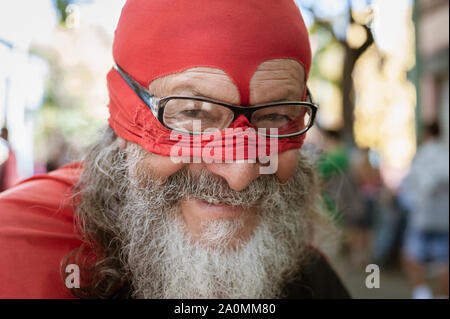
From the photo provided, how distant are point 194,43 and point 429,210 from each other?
16.4 ft

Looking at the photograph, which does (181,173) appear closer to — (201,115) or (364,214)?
(201,115)

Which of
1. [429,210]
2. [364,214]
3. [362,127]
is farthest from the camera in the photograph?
[362,127]

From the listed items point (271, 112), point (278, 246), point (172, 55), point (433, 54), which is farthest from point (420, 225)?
point (433, 54)

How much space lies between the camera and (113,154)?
6.64 ft

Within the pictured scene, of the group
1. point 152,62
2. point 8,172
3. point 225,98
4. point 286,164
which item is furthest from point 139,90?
point 8,172

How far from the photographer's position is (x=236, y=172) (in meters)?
1.66

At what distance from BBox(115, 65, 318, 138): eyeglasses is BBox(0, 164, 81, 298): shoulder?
0.62 metres

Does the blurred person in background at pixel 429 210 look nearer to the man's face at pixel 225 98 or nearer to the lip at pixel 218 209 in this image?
the man's face at pixel 225 98

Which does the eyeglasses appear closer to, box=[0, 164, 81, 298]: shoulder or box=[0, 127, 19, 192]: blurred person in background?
box=[0, 164, 81, 298]: shoulder

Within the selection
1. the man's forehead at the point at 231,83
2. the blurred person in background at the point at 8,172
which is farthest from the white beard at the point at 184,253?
the blurred person in background at the point at 8,172

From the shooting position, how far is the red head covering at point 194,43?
1.64 m

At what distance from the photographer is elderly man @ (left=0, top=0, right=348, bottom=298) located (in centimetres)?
164

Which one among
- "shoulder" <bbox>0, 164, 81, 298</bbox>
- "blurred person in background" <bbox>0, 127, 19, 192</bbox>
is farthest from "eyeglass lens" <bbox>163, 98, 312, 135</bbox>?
"blurred person in background" <bbox>0, 127, 19, 192</bbox>

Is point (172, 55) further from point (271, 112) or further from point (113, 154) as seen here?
point (113, 154)
